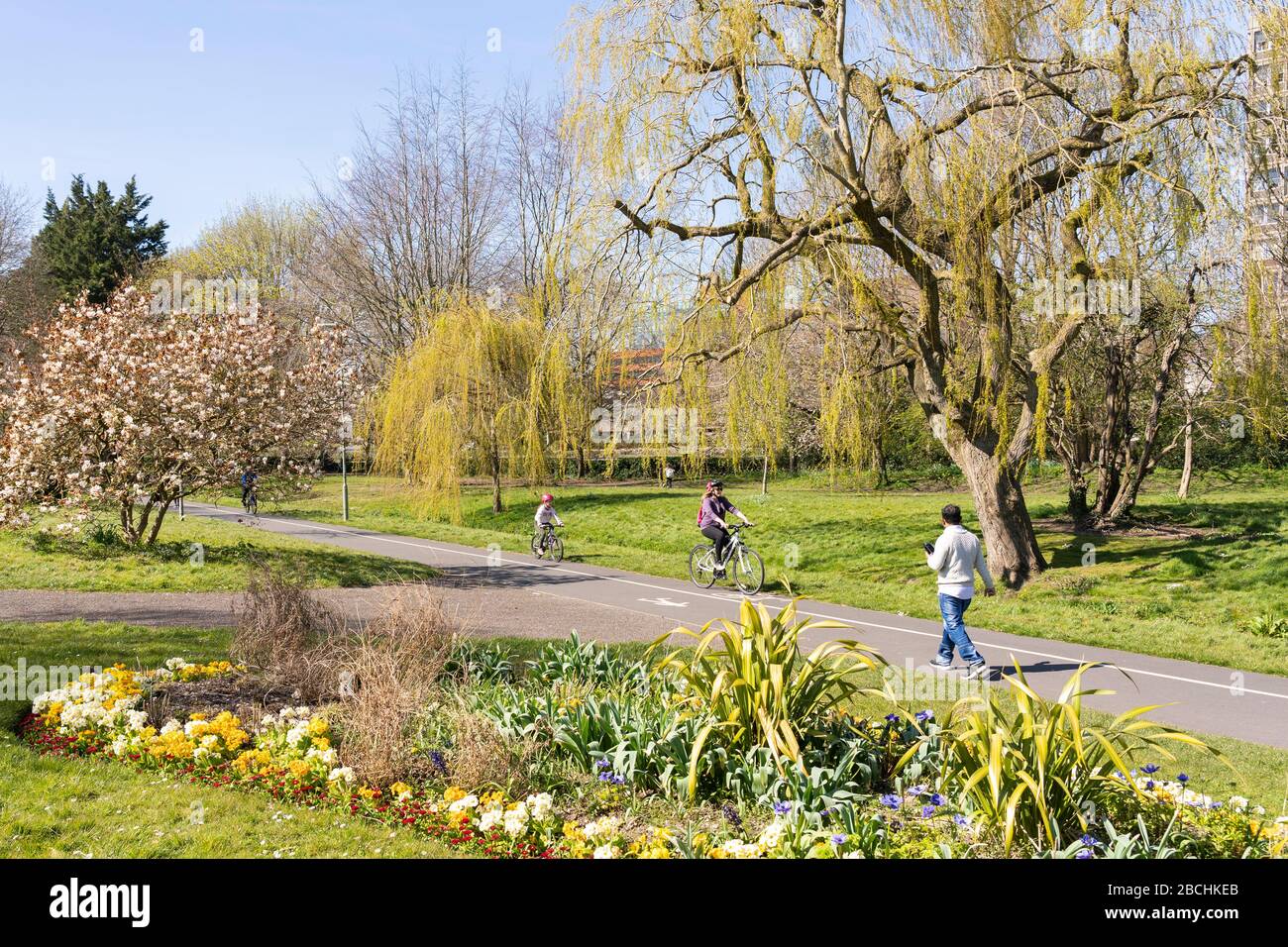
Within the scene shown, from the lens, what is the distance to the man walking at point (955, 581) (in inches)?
381

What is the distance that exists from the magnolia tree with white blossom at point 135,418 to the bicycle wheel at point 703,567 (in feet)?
25.6

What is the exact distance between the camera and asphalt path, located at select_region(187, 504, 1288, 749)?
8531 mm

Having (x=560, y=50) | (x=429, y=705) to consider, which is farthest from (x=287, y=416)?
(x=429, y=705)

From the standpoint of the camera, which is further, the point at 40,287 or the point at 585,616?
the point at 40,287

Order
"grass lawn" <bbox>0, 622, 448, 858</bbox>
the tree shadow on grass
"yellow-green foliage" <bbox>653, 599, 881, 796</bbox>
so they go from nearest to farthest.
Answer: "grass lawn" <bbox>0, 622, 448, 858</bbox>, "yellow-green foliage" <bbox>653, 599, 881, 796</bbox>, the tree shadow on grass

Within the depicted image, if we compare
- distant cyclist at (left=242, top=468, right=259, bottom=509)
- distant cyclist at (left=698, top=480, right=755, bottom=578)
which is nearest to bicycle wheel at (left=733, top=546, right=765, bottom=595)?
distant cyclist at (left=698, top=480, right=755, bottom=578)

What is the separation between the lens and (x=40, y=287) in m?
45.2

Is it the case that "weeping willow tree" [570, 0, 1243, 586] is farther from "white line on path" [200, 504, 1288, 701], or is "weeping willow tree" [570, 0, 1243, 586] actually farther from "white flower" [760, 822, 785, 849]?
"white flower" [760, 822, 785, 849]

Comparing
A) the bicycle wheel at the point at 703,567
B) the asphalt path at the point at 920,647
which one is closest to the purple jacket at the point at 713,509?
the bicycle wheel at the point at 703,567

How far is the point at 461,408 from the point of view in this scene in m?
26.2

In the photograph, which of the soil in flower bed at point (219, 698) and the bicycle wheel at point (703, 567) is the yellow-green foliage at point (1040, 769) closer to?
the soil in flower bed at point (219, 698)

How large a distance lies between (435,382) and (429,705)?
20828 millimetres

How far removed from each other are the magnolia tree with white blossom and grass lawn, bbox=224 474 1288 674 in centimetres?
703
